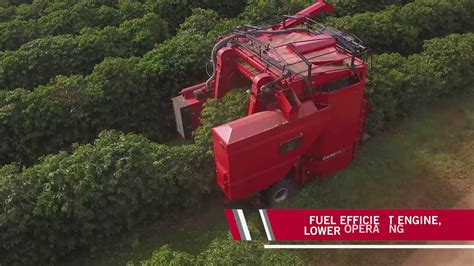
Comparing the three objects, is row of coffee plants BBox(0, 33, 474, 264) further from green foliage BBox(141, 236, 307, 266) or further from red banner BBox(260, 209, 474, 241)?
green foliage BBox(141, 236, 307, 266)

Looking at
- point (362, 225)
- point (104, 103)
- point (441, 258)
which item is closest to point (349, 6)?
point (104, 103)

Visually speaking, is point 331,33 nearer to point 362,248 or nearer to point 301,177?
point 301,177

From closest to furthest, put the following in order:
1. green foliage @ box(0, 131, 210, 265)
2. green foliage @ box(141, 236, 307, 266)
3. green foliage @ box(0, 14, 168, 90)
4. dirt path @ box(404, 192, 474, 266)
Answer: green foliage @ box(141, 236, 307, 266) < green foliage @ box(0, 131, 210, 265) < dirt path @ box(404, 192, 474, 266) < green foliage @ box(0, 14, 168, 90)

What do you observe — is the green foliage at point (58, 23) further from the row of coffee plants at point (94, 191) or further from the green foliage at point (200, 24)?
the row of coffee plants at point (94, 191)

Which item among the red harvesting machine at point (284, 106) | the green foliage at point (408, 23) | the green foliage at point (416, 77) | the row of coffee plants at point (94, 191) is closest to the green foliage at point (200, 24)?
the green foliage at point (408, 23)

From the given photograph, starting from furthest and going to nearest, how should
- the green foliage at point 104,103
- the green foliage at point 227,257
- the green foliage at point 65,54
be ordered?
the green foliage at point 65,54
the green foliage at point 104,103
the green foliage at point 227,257

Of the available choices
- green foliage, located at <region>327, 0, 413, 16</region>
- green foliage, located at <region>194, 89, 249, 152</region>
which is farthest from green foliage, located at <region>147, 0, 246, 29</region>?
green foliage, located at <region>194, 89, 249, 152</region>
